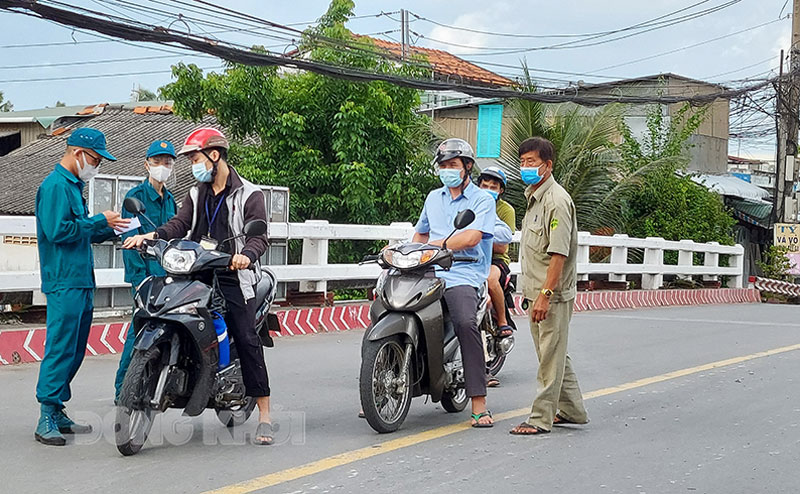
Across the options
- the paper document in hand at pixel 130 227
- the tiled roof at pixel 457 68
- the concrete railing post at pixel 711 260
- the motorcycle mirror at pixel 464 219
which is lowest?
the concrete railing post at pixel 711 260

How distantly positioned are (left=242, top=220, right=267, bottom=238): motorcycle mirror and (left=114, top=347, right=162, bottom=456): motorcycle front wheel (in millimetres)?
795

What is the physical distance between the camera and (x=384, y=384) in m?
6.02

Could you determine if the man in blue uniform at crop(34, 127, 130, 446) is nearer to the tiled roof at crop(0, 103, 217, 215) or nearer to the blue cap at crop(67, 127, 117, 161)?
the blue cap at crop(67, 127, 117, 161)

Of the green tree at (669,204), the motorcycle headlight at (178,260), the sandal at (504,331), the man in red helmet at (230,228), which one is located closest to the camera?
the motorcycle headlight at (178,260)

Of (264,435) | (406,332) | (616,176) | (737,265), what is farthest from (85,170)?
(737,265)

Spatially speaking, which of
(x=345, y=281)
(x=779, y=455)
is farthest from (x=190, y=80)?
(x=779, y=455)

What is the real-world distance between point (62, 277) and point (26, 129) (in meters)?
31.8

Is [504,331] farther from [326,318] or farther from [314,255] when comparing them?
[314,255]

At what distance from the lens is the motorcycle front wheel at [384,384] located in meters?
5.80

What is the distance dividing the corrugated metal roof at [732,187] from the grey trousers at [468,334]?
24423 mm

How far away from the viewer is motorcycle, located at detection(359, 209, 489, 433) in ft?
19.5

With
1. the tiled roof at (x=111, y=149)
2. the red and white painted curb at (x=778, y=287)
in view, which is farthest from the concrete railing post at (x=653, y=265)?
the tiled roof at (x=111, y=149)

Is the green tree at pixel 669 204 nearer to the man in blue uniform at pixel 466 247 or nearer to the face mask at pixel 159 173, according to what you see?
the man in blue uniform at pixel 466 247

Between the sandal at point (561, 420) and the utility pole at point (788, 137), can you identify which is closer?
the sandal at point (561, 420)
